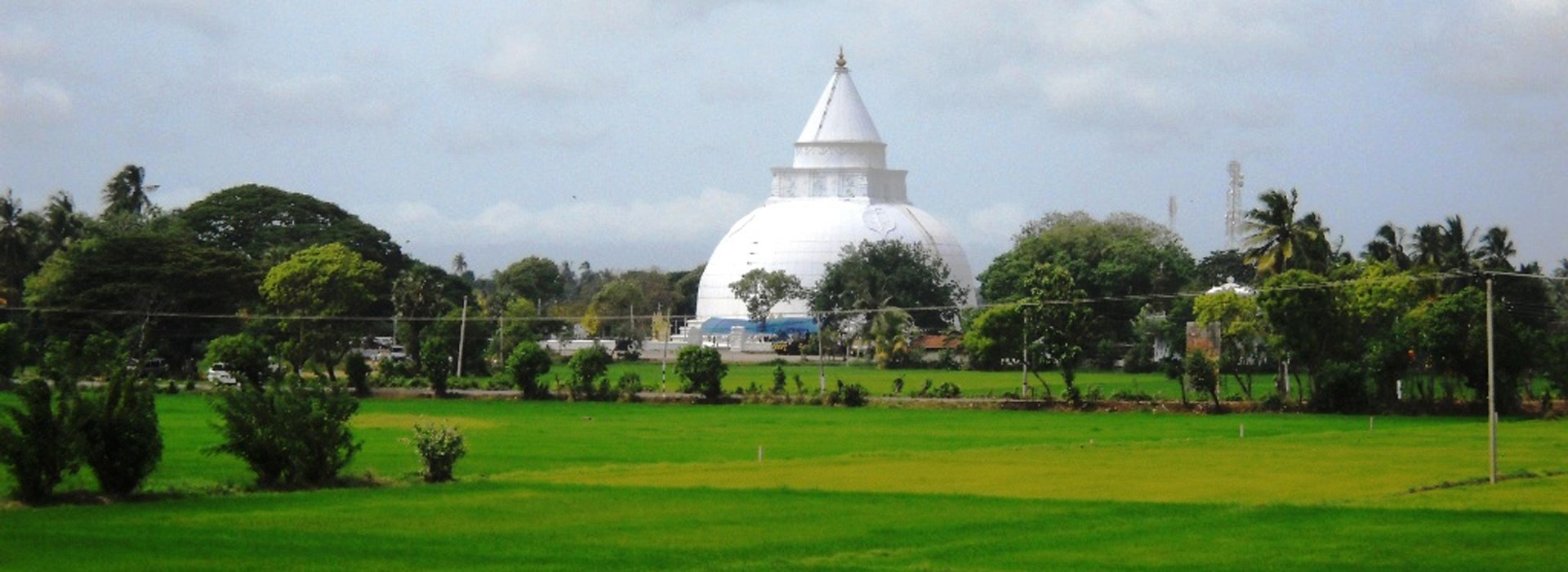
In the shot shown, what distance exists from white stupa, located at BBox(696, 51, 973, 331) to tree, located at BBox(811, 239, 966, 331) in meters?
14.6

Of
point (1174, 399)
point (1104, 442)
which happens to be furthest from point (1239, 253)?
point (1104, 442)

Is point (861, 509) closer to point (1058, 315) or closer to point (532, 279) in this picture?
point (1058, 315)

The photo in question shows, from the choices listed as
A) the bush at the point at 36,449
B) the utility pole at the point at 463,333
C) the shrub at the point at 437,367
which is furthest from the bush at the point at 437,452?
the utility pole at the point at 463,333

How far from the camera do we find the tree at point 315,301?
7669cm

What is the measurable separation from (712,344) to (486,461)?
7202 centimetres

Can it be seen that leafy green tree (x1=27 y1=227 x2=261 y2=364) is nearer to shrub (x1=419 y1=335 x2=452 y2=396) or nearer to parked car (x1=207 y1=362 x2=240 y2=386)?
parked car (x1=207 y1=362 x2=240 y2=386)

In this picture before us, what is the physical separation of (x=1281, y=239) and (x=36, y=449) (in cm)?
4869

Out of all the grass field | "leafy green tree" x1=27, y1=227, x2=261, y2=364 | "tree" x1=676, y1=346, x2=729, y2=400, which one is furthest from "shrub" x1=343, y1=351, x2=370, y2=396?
the grass field

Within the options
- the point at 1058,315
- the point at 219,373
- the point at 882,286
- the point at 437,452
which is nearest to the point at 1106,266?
the point at 882,286

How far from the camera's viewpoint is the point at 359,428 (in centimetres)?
4938

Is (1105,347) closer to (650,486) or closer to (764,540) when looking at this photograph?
(650,486)

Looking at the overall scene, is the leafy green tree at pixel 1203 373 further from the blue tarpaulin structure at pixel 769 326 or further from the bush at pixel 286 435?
the blue tarpaulin structure at pixel 769 326

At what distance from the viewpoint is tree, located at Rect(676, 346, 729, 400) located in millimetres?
65875

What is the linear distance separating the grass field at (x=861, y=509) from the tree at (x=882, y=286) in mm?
50006
